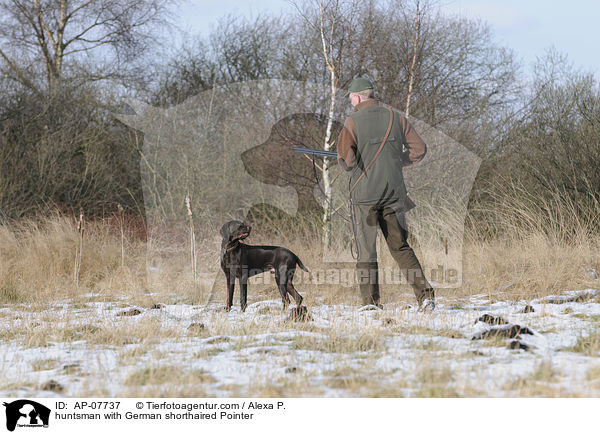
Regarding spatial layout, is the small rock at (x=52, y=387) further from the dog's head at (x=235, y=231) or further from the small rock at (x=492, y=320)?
the small rock at (x=492, y=320)

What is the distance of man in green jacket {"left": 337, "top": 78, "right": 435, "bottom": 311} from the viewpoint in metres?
4.45

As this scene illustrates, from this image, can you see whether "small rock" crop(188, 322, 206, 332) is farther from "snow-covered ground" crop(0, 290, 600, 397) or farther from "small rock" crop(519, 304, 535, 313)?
"small rock" crop(519, 304, 535, 313)

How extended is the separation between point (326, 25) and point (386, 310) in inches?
228

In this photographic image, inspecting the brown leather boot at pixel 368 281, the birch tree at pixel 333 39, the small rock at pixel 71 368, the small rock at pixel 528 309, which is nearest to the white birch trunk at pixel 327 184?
the birch tree at pixel 333 39

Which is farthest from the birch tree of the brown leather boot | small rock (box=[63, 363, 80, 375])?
small rock (box=[63, 363, 80, 375])

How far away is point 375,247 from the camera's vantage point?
4.51m

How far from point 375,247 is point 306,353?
1.56 meters

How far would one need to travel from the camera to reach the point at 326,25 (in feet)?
28.9

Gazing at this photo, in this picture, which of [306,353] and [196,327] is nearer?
[306,353]
